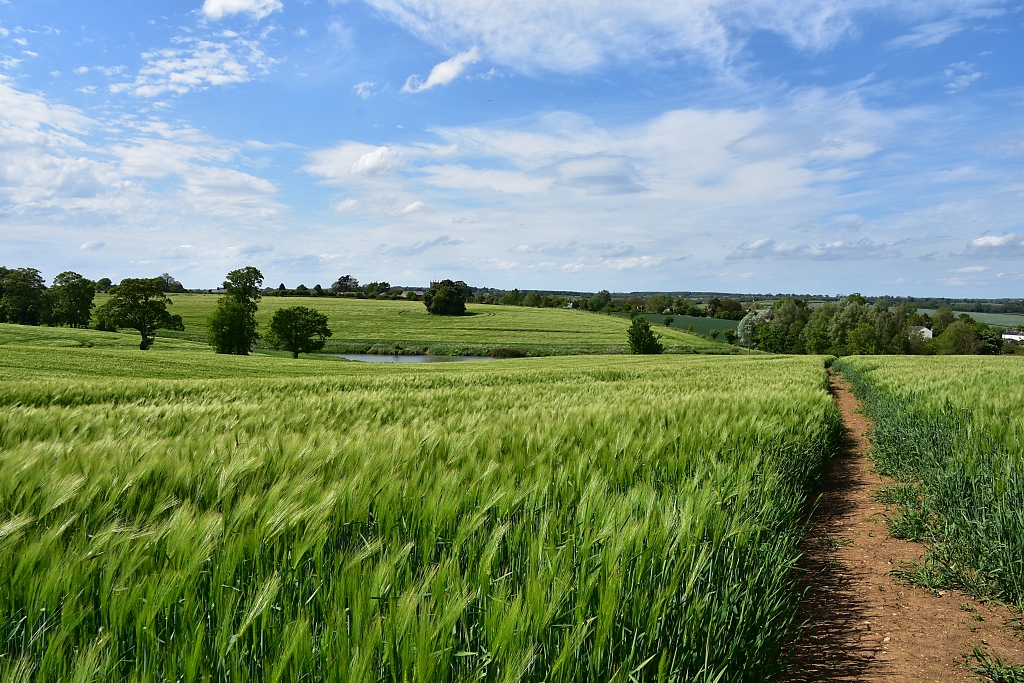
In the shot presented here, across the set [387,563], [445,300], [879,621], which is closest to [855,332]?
[445,300]

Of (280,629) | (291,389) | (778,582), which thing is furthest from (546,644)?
(291,389)

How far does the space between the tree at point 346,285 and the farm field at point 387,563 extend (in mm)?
152738

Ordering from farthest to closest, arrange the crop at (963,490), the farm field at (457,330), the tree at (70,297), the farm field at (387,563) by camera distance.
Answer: the farm field at (457,330) → the tree at (70,297) → the crop at (963,490) → the farm field at (387,563)

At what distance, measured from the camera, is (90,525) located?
245 cm

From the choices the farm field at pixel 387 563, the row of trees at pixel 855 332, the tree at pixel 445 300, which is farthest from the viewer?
the tree at pixel 445 300

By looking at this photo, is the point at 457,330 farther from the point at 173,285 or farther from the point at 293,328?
the point at 173,285

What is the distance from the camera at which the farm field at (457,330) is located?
70938 millimetres

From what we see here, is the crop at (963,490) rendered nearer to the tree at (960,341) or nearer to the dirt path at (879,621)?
the dirt path at (879,621)

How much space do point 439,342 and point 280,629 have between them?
72617mm

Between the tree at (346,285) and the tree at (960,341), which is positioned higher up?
the tree at (346,285)

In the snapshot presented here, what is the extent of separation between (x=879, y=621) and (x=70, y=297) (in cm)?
7983

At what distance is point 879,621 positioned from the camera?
343 centimetres

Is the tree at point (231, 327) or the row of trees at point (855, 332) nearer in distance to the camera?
the tree at point (231, 327)

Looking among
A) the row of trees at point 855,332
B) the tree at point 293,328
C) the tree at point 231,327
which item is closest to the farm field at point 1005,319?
the row of trees at point 855,332
